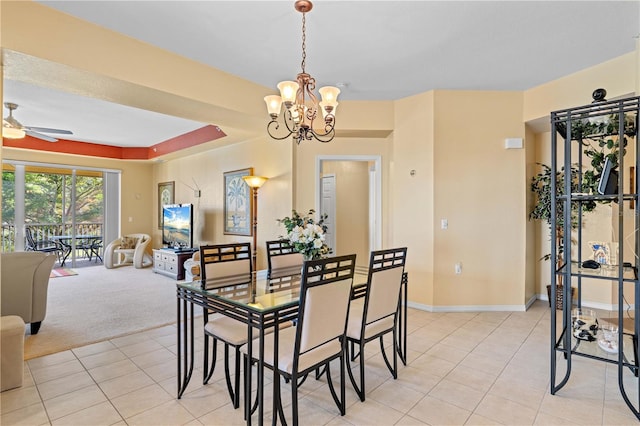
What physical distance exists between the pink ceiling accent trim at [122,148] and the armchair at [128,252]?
6.55 ft

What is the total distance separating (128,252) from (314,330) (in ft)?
24.7

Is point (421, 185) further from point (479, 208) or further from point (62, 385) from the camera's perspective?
point (62, 385)

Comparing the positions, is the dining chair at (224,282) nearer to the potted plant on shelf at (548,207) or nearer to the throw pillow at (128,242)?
the potted plant on shelf at (548,207)

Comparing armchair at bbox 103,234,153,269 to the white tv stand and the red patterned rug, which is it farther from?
the white tv stand

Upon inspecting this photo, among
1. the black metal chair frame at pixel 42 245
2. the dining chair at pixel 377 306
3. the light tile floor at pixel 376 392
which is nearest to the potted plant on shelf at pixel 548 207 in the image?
the light tile floor at pixel 376 392

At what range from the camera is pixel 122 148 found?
8047 mm

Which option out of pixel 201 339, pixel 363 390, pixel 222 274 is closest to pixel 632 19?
pixel 363 390

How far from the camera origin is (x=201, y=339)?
3332 millimetres

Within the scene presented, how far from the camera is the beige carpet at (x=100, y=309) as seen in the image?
3365 mm

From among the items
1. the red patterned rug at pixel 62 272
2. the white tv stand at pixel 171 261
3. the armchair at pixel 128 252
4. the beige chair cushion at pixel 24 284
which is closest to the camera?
the beige chair cushion at pixel 24 284

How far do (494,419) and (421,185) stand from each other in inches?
110

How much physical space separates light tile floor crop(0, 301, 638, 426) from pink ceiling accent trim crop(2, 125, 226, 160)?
3932mm

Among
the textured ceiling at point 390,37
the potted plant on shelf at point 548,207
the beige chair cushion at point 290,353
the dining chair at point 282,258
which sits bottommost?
the beige chair cushion at point 290,353

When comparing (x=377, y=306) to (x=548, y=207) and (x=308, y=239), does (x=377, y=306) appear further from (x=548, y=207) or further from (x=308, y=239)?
(x=548, y=207)
